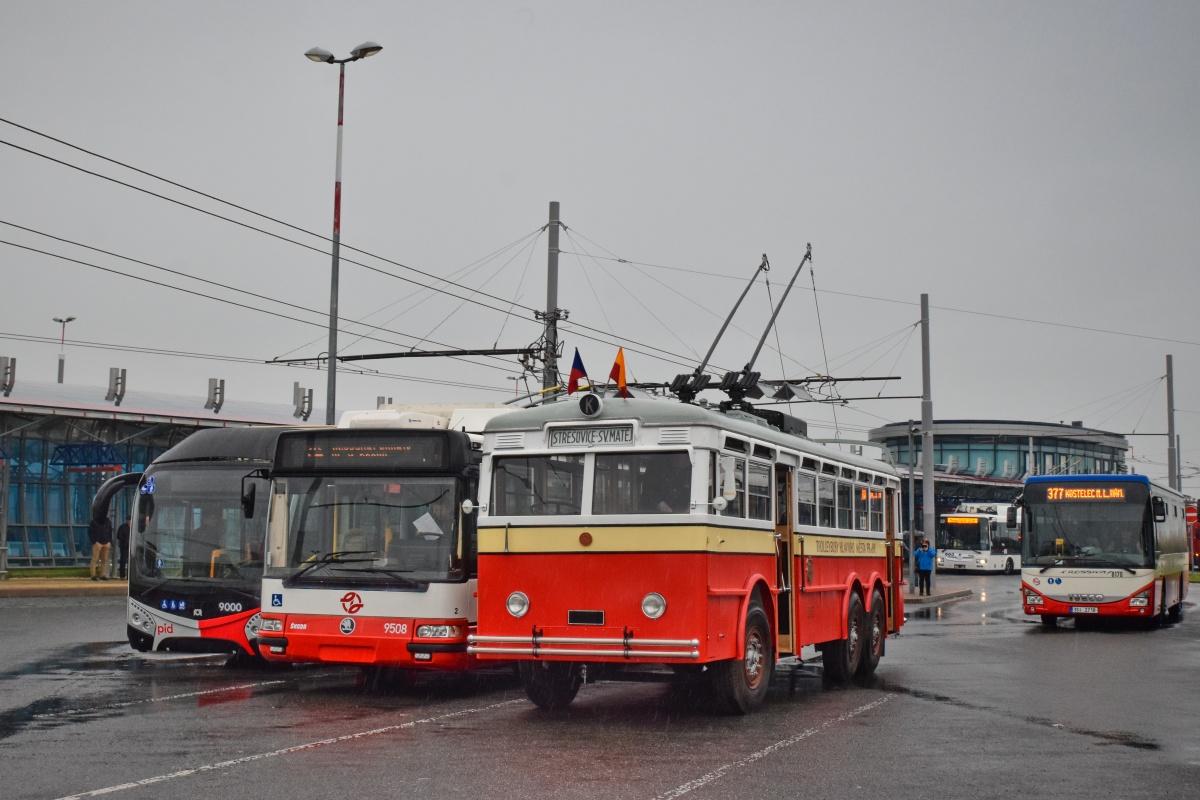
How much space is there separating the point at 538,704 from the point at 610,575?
6.18ft

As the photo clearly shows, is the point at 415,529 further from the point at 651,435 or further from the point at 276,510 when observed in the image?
the point at 651,435

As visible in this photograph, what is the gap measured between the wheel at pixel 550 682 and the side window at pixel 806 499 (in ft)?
9.34

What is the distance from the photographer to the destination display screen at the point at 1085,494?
2725cm

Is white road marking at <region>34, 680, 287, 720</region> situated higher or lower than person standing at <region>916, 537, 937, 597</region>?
lower

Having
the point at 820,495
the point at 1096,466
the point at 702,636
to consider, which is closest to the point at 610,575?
the point at 702,636

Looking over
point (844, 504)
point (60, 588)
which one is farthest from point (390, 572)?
point (60, 588)

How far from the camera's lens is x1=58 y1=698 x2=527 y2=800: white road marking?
8.73 m

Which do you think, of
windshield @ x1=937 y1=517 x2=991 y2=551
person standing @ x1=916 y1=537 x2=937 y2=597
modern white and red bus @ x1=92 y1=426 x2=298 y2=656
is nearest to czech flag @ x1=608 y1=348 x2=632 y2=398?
modern white and red bus @ x1=92 y1=426 x2=298 y2=656

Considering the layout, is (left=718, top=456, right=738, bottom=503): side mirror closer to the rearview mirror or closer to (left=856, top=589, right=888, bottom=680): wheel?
(left=856, top=589, right=888, bottom=680): wheel

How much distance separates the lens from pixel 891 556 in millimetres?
18656

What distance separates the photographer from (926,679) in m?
16.4

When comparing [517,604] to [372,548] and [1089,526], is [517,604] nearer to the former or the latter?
[372,548]

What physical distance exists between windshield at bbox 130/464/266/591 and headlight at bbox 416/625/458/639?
150 inches

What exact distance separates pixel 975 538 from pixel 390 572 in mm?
56908
